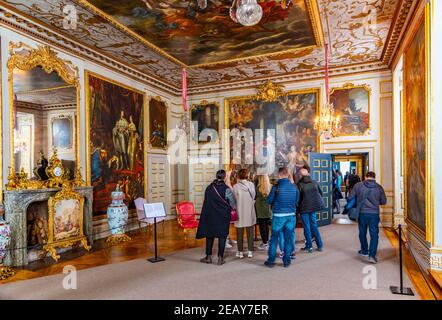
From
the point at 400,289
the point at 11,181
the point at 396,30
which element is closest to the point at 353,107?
the point at 396,30

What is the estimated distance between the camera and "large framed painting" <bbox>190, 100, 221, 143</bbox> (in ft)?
41.0

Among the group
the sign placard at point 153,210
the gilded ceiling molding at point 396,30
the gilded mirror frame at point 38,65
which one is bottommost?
the sign placard at point 153,210

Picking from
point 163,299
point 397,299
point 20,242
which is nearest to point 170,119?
point 20,242

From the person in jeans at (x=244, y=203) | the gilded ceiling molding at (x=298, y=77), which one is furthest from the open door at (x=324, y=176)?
the person in jeans at (x=244, y=203)

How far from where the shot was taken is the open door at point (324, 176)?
396 inches

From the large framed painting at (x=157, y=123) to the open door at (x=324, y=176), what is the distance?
19.1 ft

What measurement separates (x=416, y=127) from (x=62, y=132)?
8.19 m

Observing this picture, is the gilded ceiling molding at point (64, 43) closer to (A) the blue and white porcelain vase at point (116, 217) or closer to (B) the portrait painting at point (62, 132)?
(B) the portrait painting at point (62, 132)

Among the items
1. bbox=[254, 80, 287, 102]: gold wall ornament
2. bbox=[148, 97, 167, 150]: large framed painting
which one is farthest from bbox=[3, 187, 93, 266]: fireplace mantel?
bbox=[254, 80, 287, 102]: gold wall ornament

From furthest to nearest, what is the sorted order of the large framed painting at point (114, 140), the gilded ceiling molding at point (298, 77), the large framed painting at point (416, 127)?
1. the gilded ceiling molding at point (298, 77)
2. the large framed painting at point (114, 140)
3. the large framed painting at point (416, 127)

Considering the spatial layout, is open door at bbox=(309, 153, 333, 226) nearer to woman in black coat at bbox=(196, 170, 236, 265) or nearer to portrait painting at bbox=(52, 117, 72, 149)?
woman in black coat at bbox=(196, 170, 236, 265)

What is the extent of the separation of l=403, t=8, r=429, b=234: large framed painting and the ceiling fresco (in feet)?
7.75

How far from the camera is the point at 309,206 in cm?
652

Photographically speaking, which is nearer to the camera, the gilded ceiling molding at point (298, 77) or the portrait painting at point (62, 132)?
the portrait painting at point (62, 132)
